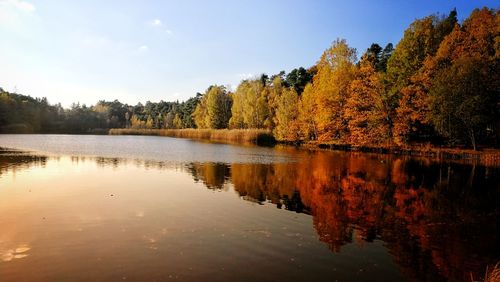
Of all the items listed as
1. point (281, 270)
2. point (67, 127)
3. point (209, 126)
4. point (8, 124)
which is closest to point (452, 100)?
point (281, 270)

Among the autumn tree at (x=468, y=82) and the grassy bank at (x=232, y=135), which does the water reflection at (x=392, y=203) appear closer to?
the autumn tree at (x=468, y=82)

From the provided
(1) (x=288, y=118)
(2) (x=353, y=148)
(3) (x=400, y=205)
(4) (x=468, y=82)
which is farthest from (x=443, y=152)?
(1) (x=288, y=118)

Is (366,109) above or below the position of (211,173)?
above

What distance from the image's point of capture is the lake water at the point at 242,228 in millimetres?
9344

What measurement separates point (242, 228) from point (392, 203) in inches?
354

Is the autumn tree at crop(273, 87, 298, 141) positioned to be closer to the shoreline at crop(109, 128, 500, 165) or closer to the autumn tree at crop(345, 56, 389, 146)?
the shoreline at crop(109, 128, 500, 165)

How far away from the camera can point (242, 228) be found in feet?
42.8

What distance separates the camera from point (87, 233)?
11922 mm

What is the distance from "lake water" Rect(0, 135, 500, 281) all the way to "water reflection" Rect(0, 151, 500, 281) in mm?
72

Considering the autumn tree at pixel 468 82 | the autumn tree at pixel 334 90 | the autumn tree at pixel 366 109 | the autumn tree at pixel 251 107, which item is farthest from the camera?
the autumn tree at pixel 251 107

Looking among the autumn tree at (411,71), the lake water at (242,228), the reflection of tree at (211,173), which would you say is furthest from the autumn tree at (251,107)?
the lake water at (242,228)

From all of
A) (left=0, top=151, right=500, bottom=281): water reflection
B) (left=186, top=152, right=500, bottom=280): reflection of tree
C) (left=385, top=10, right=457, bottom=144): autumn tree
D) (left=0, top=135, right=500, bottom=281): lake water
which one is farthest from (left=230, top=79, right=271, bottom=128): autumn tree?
(left=0, top=135, right=500, bottom=281): lake water

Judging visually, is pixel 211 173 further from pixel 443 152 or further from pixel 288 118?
pixel 288 118

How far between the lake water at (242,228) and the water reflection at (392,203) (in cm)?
7
